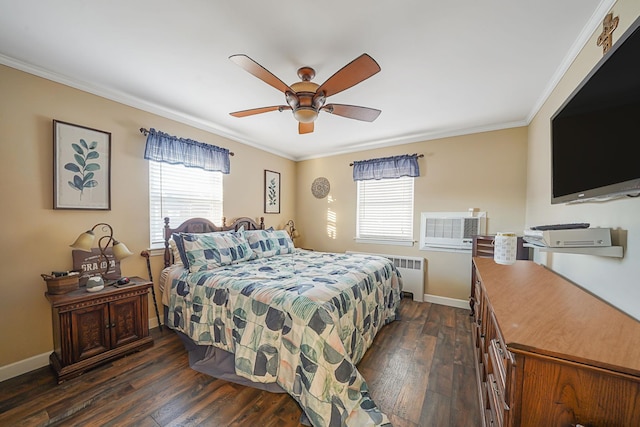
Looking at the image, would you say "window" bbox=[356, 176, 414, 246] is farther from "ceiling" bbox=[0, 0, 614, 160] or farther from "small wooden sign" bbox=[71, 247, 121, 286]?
"small wooden sign" bbox=[71, 247, 121, 286]

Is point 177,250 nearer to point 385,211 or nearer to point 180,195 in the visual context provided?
point 180,195

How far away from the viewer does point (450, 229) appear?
135 inches

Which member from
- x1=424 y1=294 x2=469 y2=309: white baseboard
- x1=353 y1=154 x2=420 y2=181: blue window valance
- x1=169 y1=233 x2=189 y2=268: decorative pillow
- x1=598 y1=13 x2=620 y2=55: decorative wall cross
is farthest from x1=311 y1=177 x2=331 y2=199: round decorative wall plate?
x1=598 y1=13 x2=620 y2=55: decorative wall cross

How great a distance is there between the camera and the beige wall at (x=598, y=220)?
1043mm

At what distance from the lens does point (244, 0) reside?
4.41 feet

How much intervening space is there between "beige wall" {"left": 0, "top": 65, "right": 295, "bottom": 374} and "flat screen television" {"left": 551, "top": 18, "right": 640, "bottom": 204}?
3.49m

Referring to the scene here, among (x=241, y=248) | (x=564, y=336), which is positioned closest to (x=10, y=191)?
(x=241, y=248)

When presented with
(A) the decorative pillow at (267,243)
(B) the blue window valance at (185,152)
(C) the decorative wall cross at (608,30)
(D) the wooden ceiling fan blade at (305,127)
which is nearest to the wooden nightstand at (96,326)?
(A) the decorative pillow at (267,243)

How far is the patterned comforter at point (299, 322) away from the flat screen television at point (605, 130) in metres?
1.51

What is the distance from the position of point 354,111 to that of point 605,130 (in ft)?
4.79

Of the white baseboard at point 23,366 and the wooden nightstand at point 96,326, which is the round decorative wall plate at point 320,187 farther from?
the white baseboard at point 23,366

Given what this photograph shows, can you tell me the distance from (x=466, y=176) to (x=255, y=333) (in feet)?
10.7

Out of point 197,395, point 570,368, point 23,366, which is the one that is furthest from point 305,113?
point 23,366

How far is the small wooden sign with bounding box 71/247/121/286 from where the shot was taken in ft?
7.16
